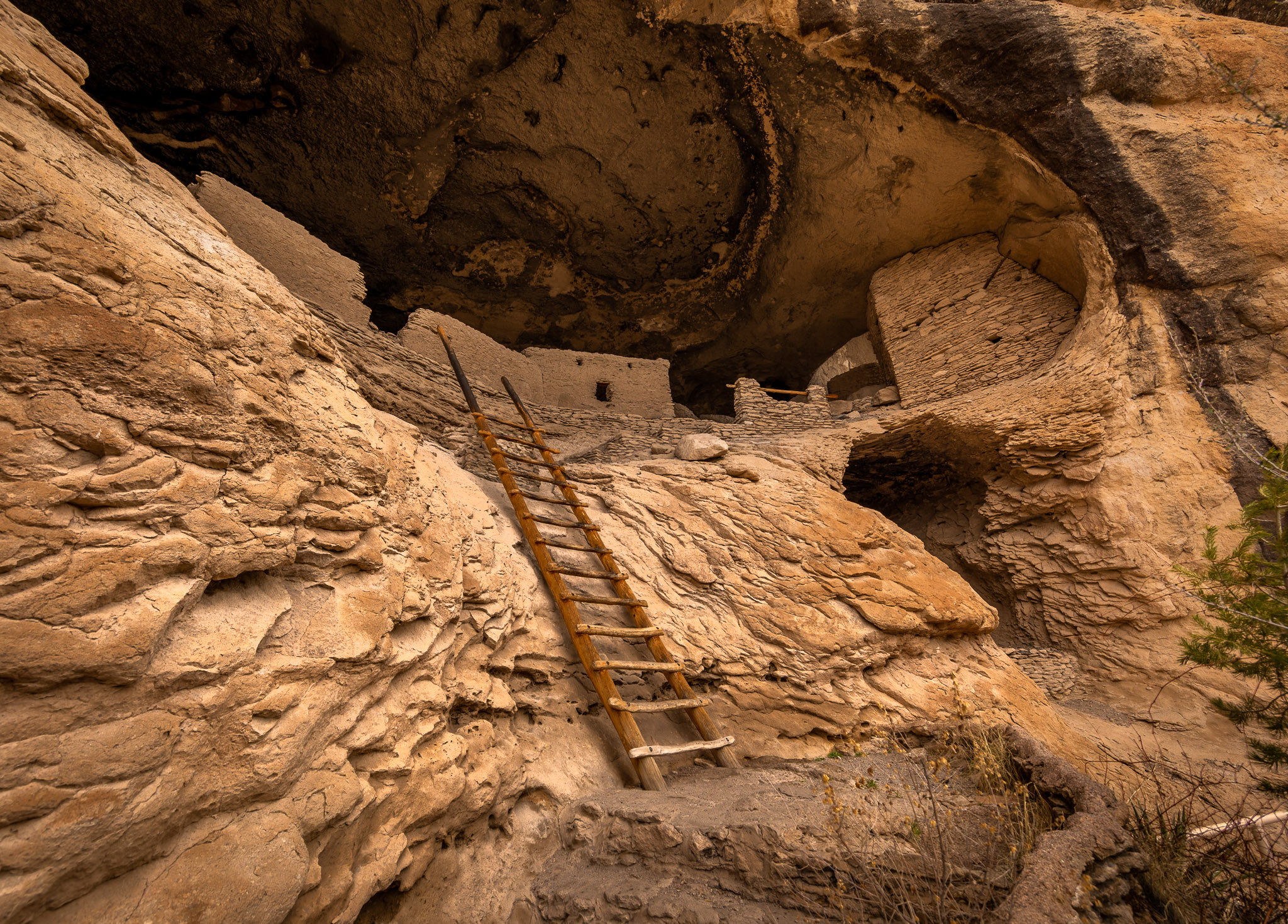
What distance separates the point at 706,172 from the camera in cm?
814

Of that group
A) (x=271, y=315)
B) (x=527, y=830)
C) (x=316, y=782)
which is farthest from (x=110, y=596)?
(x=527, y=830)

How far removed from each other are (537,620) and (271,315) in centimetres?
214

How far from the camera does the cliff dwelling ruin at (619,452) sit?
159 cm

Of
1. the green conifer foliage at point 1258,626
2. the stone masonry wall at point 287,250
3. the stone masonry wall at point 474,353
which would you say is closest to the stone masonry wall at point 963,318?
the green conifer foliage at point 1258,626

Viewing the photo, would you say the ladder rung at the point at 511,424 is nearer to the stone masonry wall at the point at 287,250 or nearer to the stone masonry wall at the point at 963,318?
the stone masonry wall at the point at 287,250

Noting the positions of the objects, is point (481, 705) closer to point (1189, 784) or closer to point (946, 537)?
point (1189, 784)

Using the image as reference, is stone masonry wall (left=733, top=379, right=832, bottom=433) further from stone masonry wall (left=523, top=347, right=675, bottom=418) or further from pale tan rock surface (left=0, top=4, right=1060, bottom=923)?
pale tan rock surface (left=0, top=4, right=1060, bottom=923)

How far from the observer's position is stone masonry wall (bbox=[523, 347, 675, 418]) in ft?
25.1

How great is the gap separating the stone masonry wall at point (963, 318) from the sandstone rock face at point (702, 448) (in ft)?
11.0

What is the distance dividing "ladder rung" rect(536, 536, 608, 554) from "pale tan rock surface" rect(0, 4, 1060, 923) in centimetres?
22

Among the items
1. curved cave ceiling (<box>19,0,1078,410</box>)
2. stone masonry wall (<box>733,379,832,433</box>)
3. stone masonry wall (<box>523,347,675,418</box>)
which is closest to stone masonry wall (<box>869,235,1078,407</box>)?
curved cave ceiling (<box>19,0,1078,410</box>)

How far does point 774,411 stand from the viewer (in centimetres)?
690

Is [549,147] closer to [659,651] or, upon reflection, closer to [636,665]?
[659,651]

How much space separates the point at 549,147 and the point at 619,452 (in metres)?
4.95
